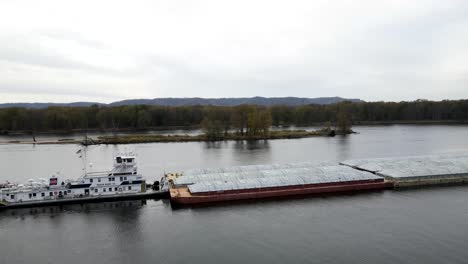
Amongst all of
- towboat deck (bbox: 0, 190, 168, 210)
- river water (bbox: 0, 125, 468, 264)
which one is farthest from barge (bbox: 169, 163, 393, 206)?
towboat deck (bbox: 0, 190, 168, 210)

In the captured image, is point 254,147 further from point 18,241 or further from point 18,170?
point 18,241

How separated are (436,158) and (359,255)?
1438 inches

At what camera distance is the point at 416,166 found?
49.5 meters

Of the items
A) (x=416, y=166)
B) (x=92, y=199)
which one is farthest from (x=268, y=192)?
(x=416, y=166)

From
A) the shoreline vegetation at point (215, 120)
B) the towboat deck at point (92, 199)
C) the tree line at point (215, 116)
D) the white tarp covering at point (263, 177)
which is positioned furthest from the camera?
the tree line at point (215, 116)

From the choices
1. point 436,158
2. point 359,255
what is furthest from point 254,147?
point 359,255

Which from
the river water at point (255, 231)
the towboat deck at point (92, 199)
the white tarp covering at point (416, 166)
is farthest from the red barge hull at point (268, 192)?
the white tarp covering at point (416, 166)

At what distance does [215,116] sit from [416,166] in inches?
3736

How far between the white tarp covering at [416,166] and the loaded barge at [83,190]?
2911 cm

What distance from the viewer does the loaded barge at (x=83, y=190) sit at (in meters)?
A: 38.9

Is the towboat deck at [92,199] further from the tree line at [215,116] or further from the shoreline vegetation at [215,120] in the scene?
the tree line at [215,116]

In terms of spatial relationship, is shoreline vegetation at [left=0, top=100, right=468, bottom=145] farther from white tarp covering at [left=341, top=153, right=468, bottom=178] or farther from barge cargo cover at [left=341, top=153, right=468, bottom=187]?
barge cargo cover at [left=341, top=153, right=468, bottom=187]

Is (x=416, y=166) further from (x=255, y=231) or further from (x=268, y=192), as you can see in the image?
(x=255, y=231)

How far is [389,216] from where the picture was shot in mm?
33969
